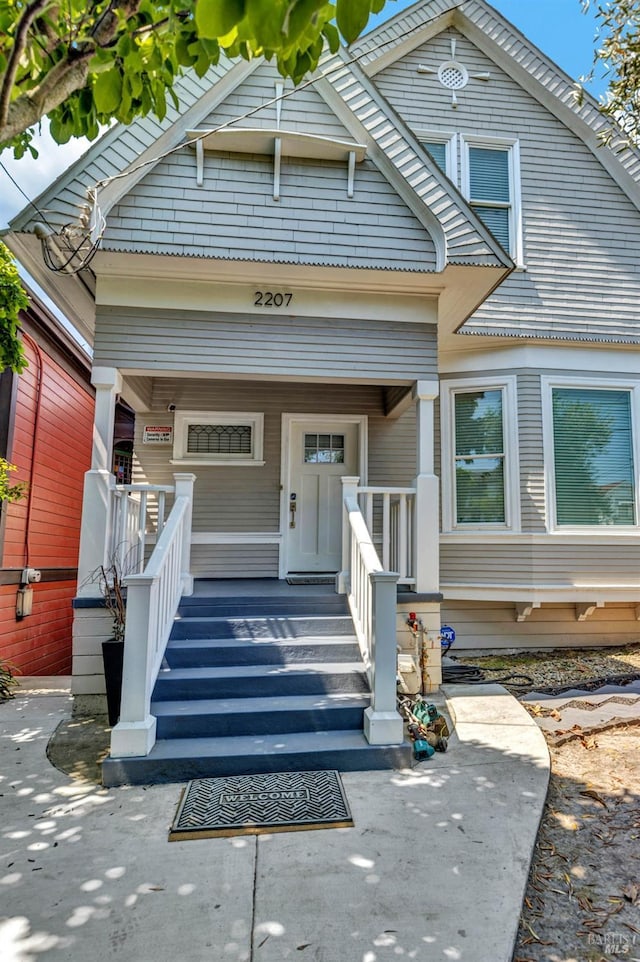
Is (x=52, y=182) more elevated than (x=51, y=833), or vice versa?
(x=52, y=182)

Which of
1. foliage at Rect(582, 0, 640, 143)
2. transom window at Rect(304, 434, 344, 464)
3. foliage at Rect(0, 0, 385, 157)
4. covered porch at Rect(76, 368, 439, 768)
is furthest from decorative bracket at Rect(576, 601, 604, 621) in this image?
foliage at Rect(0, 0, 385, 157)

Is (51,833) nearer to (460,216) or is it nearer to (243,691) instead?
(243,691)

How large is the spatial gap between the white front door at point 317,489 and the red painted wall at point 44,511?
325cm

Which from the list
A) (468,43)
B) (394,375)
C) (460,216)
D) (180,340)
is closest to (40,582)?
(180,340)

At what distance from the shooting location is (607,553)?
6602 millimetres

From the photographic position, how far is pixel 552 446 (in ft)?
22.0

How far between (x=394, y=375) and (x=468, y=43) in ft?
18.5

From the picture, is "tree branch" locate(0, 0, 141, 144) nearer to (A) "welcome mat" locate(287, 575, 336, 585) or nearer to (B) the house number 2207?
(B) the house number 2207

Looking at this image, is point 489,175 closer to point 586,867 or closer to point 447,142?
point 447,142

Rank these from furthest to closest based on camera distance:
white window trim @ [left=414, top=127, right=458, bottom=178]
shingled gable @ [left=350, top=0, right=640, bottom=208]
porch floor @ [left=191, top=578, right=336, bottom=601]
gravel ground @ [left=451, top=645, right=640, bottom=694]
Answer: shingled gable @ [left=350, top=0, right=640, bottom=208] → white window trim @ [left=414, top=127, right=458, bottom=178] → gravel ground @ [left=451, top=645, right=640, bottom=694] → porch floor @ [left=191, top=578, right=336, bottom=601]

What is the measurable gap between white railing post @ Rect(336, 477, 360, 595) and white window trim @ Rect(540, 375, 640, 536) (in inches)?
110

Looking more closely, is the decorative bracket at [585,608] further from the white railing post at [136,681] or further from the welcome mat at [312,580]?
the white railing post at [136,681]

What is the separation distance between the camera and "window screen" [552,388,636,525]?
6.69 meters

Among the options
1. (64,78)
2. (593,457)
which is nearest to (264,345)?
(64,78)
